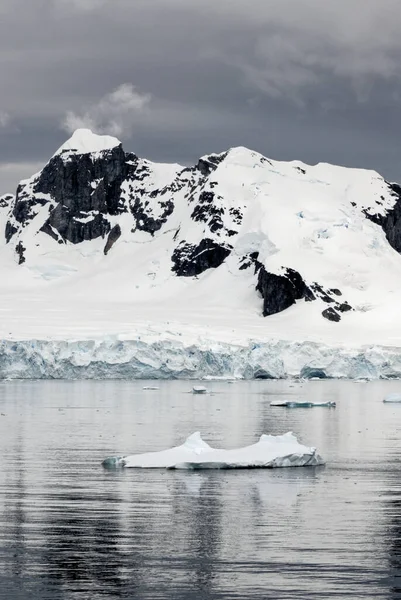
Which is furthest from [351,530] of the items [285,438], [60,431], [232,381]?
[232,381]

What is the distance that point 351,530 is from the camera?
20.2m

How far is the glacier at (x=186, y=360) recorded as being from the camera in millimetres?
111938

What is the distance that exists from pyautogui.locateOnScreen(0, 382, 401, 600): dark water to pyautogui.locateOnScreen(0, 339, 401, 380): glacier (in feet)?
229

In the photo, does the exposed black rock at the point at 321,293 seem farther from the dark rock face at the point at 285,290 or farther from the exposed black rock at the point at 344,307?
the dark rock face at the point at 285,290

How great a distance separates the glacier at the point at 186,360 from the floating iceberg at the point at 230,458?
79.2m

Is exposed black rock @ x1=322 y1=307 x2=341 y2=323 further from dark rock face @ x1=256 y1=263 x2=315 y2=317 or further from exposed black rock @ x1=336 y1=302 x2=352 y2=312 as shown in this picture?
dark rock face @ x1=256 y1=263 x2=315 y2=317

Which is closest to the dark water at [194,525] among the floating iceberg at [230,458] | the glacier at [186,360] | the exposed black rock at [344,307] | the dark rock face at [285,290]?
the floating iceberg at [230,458]

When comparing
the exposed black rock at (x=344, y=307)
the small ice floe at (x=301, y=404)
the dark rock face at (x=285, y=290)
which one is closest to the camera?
the small ice floe at (x=301, y=404)

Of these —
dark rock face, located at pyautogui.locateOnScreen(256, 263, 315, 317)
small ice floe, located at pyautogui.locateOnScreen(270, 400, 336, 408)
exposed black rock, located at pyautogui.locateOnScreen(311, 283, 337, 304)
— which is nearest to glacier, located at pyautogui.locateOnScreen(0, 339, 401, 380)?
small ice floe, located at pyautogui.locateOnScreen(270, 400, 336, 408)

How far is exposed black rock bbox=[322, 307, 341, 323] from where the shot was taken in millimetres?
184000

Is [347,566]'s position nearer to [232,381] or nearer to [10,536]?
[10,536]

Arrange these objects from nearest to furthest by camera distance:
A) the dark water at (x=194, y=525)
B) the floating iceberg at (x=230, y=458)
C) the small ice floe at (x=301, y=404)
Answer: the dark water at (x=194, y=525), the floating iceberg at (x=230, y=458), the small ice floe at (x=301, y=404)

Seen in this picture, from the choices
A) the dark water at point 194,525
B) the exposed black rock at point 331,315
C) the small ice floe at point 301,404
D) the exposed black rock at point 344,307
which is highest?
the exposed black rock at point 344,307

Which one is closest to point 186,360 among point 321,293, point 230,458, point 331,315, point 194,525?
point 331,315
